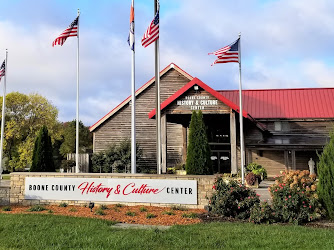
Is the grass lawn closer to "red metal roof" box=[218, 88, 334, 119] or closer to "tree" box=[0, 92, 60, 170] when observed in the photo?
"red metal roof" box=[218, 88, 334, 119]

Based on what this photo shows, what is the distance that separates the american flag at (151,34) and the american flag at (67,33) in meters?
4.99

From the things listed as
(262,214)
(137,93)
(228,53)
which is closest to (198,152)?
(262,214)

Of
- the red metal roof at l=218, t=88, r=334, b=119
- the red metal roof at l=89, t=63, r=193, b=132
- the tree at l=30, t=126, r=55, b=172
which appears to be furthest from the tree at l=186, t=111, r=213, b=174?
the red metal roof at l=218, t=88, r=334, b=119

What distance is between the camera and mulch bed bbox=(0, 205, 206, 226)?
10.2m

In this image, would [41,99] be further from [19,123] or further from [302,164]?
[302,164]

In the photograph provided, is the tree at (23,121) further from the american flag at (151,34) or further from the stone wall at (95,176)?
the american flag at (151,34)

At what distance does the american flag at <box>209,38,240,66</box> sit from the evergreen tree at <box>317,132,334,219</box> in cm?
821

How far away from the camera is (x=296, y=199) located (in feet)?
32.8

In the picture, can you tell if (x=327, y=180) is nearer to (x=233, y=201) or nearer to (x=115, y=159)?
(x=233, y=201)

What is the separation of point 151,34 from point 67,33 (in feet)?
18.0

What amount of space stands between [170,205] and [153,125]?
18.9 metres

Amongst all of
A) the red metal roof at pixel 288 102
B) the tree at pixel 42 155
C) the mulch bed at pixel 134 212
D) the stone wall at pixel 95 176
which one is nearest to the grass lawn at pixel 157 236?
the mulch bed at pixel 134 212

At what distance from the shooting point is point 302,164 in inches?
1180

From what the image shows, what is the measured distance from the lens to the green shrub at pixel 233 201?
10.5 metres
